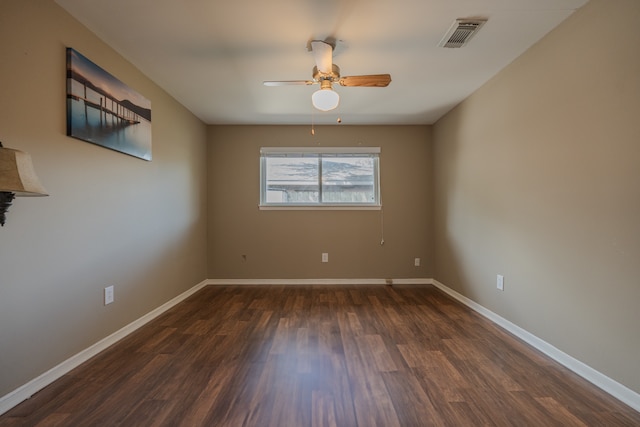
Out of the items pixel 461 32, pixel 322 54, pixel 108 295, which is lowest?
pixel 108 295

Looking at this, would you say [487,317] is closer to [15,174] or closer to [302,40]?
[302,40]

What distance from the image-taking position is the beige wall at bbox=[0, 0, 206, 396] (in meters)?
1.50

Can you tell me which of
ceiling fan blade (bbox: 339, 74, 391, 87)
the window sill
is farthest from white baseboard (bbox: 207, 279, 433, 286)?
ceiling fan blade (bbox: 339, 74, 391, 87)

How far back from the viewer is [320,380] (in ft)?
5.71

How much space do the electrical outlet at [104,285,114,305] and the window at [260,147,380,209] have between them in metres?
2.25

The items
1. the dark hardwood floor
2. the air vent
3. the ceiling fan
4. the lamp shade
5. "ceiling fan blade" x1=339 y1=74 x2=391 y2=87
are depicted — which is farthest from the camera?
"ceiling fan blade" x1=339 y1=74 x2=391 y2=87

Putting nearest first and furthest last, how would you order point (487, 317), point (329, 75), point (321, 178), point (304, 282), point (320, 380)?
1. point (320, 380)
2. point (329, 75)
3. point (487, 317)
4. point (304, 282)
5. point (321, 178)

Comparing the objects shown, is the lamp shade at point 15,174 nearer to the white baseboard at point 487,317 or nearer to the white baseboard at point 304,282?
the white baseboard at point 487,317

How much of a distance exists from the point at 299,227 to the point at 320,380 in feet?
8.40

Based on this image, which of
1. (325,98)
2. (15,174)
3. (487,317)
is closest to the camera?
(15,174)

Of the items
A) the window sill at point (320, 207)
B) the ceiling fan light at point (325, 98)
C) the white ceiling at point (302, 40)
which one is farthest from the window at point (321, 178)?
the ceiling fan light at point (325, 98)

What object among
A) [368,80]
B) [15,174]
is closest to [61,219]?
[15,174]

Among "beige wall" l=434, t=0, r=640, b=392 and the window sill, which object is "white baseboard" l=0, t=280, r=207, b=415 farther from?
"beige wall" l=434, t=0, r=640, b=392

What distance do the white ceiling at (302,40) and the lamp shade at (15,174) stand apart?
3.73 ft
